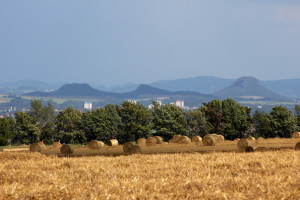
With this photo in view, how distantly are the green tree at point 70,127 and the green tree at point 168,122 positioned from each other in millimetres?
12906

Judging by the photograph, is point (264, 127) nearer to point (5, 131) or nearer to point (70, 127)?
point (70, 127)

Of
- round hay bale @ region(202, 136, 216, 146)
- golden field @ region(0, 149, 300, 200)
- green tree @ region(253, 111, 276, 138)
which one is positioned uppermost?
green tree @ region(253, 111, 276, 138)

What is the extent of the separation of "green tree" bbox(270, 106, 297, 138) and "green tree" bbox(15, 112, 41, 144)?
1640 inches

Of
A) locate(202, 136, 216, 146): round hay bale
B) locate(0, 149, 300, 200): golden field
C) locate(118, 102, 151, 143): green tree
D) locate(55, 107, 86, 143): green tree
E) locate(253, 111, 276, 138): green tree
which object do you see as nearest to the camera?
locate(0, 149, 300, 200): golden field

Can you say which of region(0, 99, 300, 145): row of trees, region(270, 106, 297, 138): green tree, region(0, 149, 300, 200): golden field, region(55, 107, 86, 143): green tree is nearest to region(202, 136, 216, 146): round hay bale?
region(0, 149, 300, 200): golden field

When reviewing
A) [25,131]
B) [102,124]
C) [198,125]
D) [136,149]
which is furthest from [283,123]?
[136,149]

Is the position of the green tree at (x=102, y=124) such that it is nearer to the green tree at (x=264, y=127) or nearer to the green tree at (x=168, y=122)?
the green tree at (x=168, y=122)

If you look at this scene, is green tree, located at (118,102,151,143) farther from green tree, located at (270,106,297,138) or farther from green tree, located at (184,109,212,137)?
green tree, located at (270,106,297,138)

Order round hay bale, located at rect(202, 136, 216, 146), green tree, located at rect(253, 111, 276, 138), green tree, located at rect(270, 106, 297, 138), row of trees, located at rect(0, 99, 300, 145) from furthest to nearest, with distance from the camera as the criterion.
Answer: green tree, located at rect(253, 111, 276, 138)
green tree, located at rect(270, 106, 297, 138)
row of trees, located at rect(0, 99, 300, 145)
round hay bale, located at rect(202, 136, 216, 146)

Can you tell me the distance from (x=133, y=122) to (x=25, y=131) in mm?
20596

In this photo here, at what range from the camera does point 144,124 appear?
75688 millimetres

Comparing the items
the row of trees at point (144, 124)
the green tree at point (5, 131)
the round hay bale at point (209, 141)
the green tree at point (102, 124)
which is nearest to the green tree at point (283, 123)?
the row of trees at point (144, 124)

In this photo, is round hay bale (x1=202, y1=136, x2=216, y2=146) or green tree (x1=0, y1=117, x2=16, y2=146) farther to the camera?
green tree (x1=0, y1=117, x2=16, y2=146)

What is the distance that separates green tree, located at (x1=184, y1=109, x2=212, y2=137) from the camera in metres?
80.9
